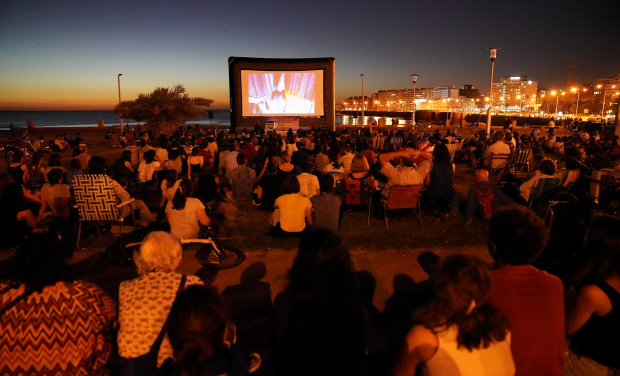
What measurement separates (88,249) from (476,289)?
17.5 feet

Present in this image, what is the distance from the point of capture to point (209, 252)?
15.7 feet

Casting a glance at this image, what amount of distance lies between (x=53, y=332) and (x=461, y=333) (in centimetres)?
202

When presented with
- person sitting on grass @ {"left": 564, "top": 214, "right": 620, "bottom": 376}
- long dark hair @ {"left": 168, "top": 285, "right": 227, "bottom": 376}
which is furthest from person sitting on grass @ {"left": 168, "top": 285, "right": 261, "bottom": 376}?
person sitting on grass @ {"left": 564, "top": 214, "right": 620, "bottom": 376}

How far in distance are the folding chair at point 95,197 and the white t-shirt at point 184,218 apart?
3.38 feet

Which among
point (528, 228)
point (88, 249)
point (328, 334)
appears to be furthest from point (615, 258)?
point (88, 249)

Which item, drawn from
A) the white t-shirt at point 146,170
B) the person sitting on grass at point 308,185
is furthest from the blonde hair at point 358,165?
the white t-shirt at point 146,170

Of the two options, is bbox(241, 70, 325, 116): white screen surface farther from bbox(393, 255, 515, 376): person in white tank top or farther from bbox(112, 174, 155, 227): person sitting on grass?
bbox(393, 255, 515, 376): person in white tank top

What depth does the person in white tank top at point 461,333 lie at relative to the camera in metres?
1.60

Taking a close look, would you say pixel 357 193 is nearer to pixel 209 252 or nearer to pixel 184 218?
pixel 209 252

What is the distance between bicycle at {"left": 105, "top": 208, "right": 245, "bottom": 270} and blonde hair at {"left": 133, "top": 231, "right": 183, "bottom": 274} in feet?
7.10

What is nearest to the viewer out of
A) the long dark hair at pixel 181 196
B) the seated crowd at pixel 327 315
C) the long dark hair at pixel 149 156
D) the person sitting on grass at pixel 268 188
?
the seated crowd at pixel 327 315

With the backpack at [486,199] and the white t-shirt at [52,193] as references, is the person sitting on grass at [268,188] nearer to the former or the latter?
the white t-shirt at [52,193]

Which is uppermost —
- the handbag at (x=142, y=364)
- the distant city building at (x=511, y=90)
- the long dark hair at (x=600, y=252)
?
the distant city building at (x=511, y=90)

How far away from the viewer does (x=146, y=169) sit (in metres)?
7.69
